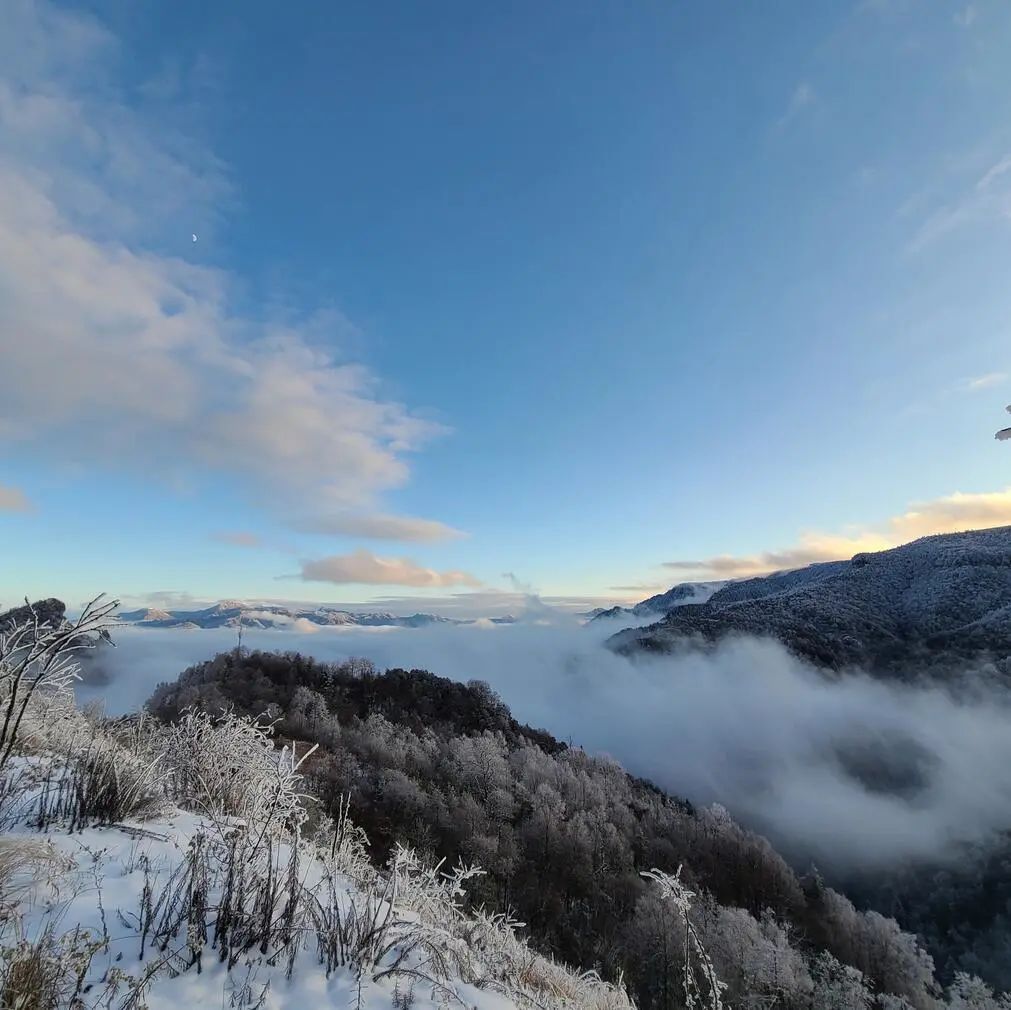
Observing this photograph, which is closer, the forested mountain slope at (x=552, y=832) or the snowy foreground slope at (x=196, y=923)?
the snowy foreground slope at (x=196, y=923)

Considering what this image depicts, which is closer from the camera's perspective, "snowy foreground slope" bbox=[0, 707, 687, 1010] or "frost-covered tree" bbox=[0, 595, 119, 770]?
"snowy foreground slope" bbox=[0, 707, 687, 1010]

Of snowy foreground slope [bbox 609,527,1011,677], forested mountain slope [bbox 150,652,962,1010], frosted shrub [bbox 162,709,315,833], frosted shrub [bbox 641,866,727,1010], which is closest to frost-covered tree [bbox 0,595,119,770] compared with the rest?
frosted shrub [bbox 162,709,315,833]

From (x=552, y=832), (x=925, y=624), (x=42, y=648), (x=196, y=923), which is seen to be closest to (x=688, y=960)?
(x=196, y=923)

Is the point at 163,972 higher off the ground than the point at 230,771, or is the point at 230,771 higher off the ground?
the point at 230,771

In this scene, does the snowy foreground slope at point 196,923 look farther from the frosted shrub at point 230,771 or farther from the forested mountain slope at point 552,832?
the forested mountain slope at point 552,832

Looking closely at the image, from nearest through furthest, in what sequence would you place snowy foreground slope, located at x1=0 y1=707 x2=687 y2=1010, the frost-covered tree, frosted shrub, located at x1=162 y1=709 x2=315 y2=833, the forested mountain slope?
snowy foreground slope, located at x1=0 y1=707 x2=687 y2=1010
the frost-covered tree
frosted shrub, located at x1=162 y1=709 x2=315 y2=833
the forested mountain slope

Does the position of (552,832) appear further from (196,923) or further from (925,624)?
(925,624)

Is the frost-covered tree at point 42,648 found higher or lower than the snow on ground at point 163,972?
higher

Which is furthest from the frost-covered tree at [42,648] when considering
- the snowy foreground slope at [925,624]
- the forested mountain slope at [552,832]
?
the snowy foreground slope at [925,624]

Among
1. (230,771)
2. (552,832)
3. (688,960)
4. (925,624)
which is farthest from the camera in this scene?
(925,624)

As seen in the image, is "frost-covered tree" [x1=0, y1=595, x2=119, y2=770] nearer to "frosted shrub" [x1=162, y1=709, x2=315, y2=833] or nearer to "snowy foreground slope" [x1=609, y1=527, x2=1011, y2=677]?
"frosted shrub" [x1=162, y1=709, x2=315, y2=833]

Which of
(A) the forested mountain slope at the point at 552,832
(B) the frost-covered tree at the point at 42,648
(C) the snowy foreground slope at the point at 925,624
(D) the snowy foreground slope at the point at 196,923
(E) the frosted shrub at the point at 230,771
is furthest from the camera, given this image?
(C) the snowy foreground slope at the point at 925,624
